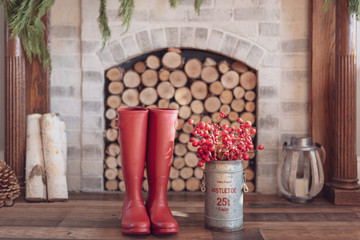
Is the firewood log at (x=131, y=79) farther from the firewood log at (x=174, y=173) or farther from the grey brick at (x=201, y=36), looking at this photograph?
the firewood log at (x=174, y=173)

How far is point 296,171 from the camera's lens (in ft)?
7.50

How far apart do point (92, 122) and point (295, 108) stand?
1.38m

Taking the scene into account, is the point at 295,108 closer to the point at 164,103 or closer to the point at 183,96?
the point at 183,96

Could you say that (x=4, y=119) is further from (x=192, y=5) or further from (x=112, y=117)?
(x=192, y=5)

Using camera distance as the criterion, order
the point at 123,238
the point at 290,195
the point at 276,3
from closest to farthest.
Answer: the point at 123,238 → the point at 290,195 → the point at 276,3

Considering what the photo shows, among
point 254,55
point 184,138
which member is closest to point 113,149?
point 184,138

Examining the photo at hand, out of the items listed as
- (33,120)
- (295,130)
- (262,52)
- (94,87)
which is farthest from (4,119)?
(295,130)

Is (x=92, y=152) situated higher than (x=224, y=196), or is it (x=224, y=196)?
(x=92, y=152)

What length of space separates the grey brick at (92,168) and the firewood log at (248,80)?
43.7 inches

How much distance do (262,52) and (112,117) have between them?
1.10m

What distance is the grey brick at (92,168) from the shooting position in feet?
8.48

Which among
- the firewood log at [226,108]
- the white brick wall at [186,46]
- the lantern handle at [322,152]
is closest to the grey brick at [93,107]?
the white brick wall at [186,46]

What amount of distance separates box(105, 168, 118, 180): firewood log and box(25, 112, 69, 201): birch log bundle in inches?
12.3

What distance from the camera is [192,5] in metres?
2.53
